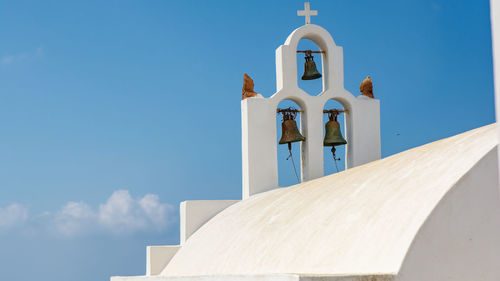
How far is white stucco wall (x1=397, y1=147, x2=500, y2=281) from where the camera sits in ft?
20.1

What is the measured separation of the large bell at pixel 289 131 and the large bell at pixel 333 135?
1.71 feet

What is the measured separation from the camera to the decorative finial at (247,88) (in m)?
14.1

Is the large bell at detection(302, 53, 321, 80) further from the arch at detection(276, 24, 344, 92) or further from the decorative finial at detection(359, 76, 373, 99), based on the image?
the decorative finial at detection(359, 76, 373, 99)

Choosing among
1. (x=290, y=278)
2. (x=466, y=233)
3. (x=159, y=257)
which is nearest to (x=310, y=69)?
(x=159, y=257)

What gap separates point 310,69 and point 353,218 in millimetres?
7268

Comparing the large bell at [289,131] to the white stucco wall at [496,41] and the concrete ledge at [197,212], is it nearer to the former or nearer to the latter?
the concrete ledge at [197,212]

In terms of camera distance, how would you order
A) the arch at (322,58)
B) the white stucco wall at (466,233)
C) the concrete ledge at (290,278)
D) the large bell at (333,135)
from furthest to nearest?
1. the large bell at (333,135)
2. the arch at (322,58)
3. the white stucco wall at (466,233)
4. the concrete ledge at (290,278)

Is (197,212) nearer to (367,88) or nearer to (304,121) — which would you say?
(304,121)

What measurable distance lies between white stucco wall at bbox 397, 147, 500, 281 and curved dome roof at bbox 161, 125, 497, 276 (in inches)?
3.2

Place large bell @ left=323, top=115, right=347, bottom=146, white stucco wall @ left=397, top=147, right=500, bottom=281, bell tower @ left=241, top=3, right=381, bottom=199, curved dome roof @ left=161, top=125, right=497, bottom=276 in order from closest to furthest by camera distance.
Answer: white stucco wall @ left=397, top=147, right=500, bottom=281
curved dome roof @ left=161, top=125, right=497, bottom=276
bell tower @ left=241, top=3, right=381, bottom=199
large bell @ left=323, top=115, right=347, bottom=146

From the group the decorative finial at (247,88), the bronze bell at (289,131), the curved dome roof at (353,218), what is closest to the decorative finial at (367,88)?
the bronze bell at (289,131)

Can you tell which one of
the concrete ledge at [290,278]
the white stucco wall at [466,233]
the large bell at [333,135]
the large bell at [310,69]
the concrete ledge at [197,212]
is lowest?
the concrete ledge at [290,278]

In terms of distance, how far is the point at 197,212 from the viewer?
14078 millimetres

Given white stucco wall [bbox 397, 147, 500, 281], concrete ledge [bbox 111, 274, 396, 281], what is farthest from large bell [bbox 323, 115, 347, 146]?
white stucco wall [bbox 397, 147, 500, 281]
